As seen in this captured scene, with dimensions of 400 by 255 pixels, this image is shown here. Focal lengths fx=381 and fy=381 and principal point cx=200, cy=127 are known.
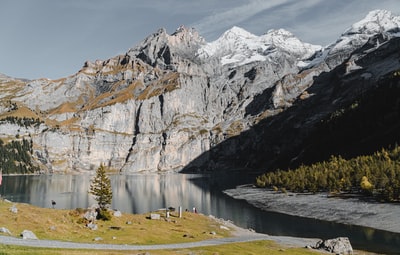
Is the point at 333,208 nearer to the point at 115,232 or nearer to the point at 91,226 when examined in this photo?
the point at 115,232

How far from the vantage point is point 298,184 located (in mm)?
170000

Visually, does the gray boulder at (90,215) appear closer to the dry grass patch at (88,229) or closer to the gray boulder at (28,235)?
the dry grass patch at (88,229)

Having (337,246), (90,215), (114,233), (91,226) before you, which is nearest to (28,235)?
(91,226)

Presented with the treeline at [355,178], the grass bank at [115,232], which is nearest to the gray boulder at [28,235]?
the grass bank at [115,232]

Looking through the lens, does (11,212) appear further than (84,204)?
No

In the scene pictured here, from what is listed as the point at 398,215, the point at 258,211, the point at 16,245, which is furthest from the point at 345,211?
the point at 16,245

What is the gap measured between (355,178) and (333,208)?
38.2 m

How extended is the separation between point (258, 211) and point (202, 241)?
7290 cm

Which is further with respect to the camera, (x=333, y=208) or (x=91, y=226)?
(x=333, y=208)

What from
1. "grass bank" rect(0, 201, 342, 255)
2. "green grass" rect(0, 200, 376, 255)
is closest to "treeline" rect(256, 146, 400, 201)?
"grass bank" rect(0, 201, 342, 255)

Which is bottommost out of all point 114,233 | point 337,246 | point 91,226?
point 337,246

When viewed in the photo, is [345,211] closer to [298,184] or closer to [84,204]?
[298,184]

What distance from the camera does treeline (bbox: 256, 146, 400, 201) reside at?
427ft

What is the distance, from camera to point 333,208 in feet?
400
